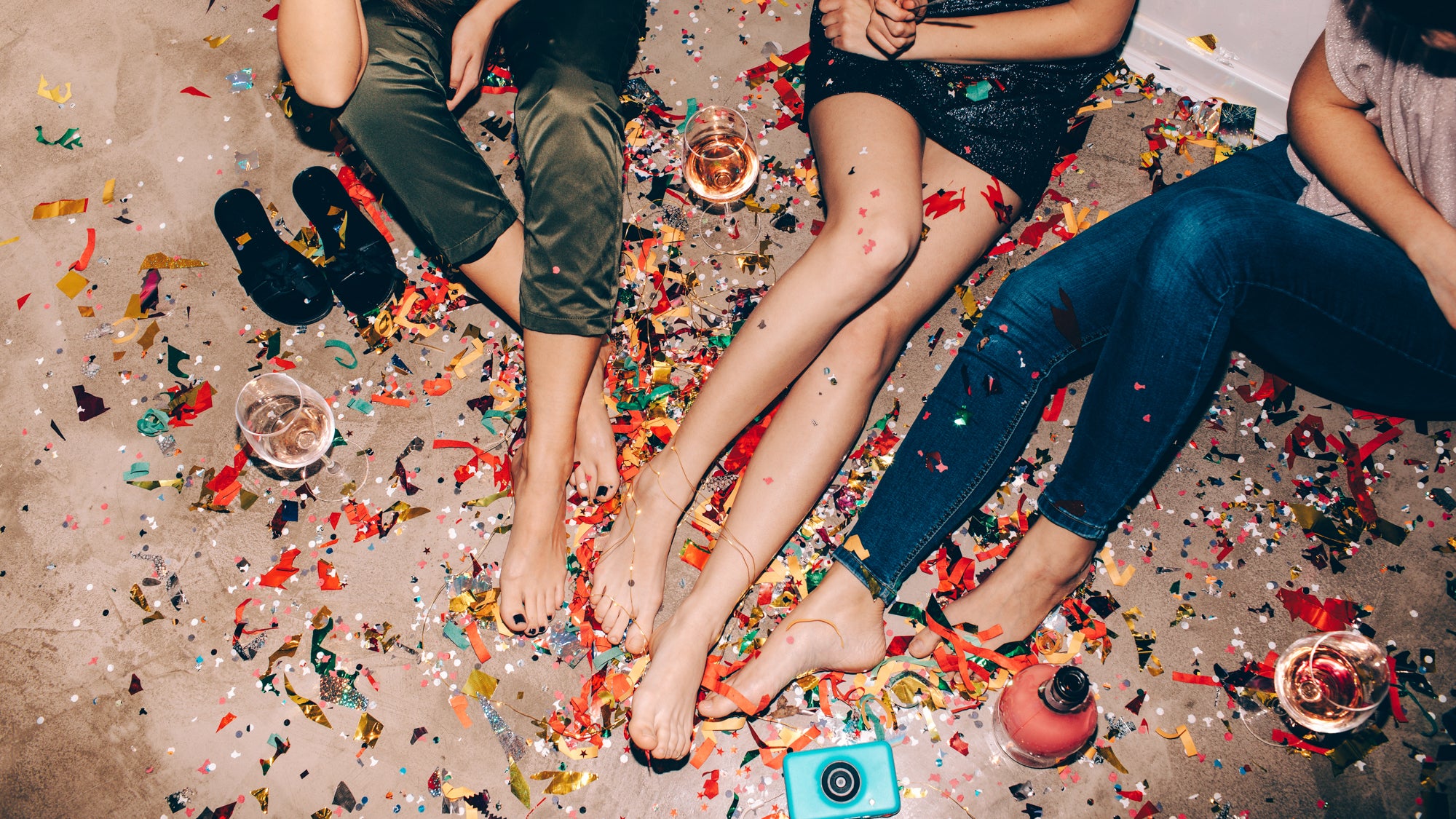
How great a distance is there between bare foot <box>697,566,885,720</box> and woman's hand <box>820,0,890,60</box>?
1090 millimetres

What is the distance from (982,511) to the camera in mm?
1882

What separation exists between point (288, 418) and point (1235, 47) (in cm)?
253

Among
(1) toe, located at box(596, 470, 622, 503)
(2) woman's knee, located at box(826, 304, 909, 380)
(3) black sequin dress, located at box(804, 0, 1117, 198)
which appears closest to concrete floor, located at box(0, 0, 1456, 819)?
(1) toe, located at box(596, 470, 622, 503)

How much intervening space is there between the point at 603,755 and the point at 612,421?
2.53 feet

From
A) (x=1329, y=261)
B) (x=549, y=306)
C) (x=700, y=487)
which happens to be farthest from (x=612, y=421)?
(x=1329, y=261)

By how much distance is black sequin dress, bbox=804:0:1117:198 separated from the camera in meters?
1.64

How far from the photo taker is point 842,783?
1.65 m

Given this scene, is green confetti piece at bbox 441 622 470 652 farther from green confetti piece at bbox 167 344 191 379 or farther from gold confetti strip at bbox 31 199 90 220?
gold confetti strip at bbox 31 199 90 220

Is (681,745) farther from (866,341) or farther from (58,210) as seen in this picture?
(58,210)

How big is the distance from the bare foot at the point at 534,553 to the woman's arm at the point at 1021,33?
3.91ft

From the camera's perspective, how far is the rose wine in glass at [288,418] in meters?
1.82

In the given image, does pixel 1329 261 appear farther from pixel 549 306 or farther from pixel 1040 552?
pixel 549 306

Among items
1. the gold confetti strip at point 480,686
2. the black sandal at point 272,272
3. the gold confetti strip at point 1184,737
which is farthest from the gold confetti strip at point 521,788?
the gold confetti strip at point 1184,737

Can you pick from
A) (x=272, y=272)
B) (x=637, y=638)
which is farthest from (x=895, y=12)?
(x=272, y=272)
